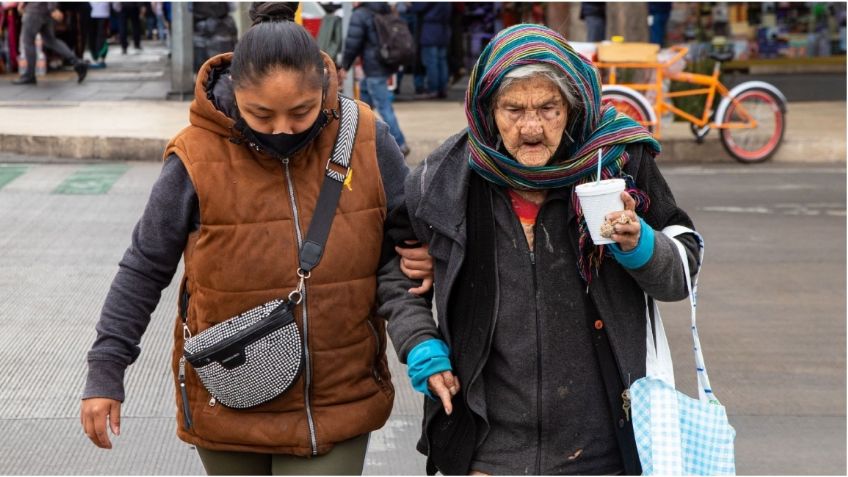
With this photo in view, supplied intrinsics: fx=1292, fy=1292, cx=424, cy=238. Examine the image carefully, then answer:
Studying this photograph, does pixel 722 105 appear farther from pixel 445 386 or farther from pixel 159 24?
pixel 159 24

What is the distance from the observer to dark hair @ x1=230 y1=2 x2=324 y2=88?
2.81 meters

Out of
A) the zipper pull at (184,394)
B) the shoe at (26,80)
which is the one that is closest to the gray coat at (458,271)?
the zipper pull at (184,394)

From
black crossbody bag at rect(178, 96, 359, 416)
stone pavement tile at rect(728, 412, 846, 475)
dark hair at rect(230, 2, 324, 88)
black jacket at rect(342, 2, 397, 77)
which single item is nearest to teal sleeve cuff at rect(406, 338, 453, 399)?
black crossbody bag at rect(178, 96, 359, 416)

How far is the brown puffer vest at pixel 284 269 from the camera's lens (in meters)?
2.91

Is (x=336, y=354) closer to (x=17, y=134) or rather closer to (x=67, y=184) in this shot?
(x=67, y=184)

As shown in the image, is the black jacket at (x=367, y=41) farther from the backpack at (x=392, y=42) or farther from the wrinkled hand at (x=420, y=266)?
the wrinkled hand at (x=420, y=266)

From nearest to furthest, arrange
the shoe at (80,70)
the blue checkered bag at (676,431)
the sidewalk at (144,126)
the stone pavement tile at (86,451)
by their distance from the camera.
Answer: the blue checkered bag at (676,431) → the stone pavement tile at (86,451) → the sidewalk at (144,126) → the shoe at (80,70)

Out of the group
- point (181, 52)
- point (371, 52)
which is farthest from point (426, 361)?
point (181, 52)

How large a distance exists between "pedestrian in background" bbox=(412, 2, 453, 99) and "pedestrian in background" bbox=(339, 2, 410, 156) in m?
4.80

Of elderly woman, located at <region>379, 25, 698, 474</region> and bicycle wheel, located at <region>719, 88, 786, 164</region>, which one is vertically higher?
elderly woman, located at <region>379, 25, 698, 474</region>

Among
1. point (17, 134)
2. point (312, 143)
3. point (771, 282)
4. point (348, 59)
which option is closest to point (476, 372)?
point (312, 143)

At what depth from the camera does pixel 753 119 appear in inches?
518

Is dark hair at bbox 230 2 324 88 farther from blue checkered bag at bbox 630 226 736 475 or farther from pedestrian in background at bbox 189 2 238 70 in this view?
pedestrian in background at bbox 189 2 238 70

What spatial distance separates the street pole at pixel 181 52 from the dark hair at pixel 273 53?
13598mm
